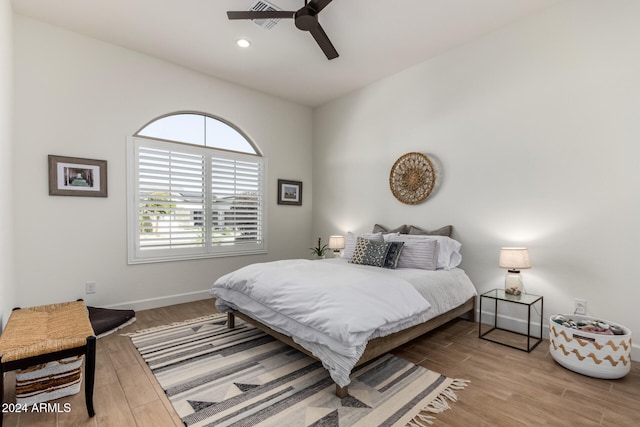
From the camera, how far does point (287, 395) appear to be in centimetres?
200

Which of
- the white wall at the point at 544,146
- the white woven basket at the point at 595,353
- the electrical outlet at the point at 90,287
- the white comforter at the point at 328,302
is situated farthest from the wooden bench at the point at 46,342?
the white wall at the point at 544,146

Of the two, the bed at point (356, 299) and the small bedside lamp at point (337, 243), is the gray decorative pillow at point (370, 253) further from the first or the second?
the small bedside lamp at point (337, 243)

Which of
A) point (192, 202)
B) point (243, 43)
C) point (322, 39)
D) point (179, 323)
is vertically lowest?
point (179, 323)

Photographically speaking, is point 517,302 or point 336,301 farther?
point 517,302

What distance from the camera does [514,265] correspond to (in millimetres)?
2854

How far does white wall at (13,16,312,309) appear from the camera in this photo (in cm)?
311

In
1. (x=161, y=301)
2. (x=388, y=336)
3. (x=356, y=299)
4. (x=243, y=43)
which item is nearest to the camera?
(x=356, y=299)

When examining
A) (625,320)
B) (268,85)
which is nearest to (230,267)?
(268,85)

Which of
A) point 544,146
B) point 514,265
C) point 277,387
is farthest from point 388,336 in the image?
point 544,146

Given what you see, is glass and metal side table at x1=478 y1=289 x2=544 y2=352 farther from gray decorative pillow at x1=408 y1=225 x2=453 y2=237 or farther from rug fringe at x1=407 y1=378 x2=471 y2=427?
rug fringe at x1=407 y1=378 x2=471 y2=427

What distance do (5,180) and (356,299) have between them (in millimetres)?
2925

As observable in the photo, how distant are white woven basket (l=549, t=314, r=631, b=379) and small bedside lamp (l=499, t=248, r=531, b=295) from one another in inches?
23.4

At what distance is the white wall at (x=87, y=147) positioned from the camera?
3.11m

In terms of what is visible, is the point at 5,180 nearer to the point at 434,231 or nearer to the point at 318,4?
the point at 318,4
